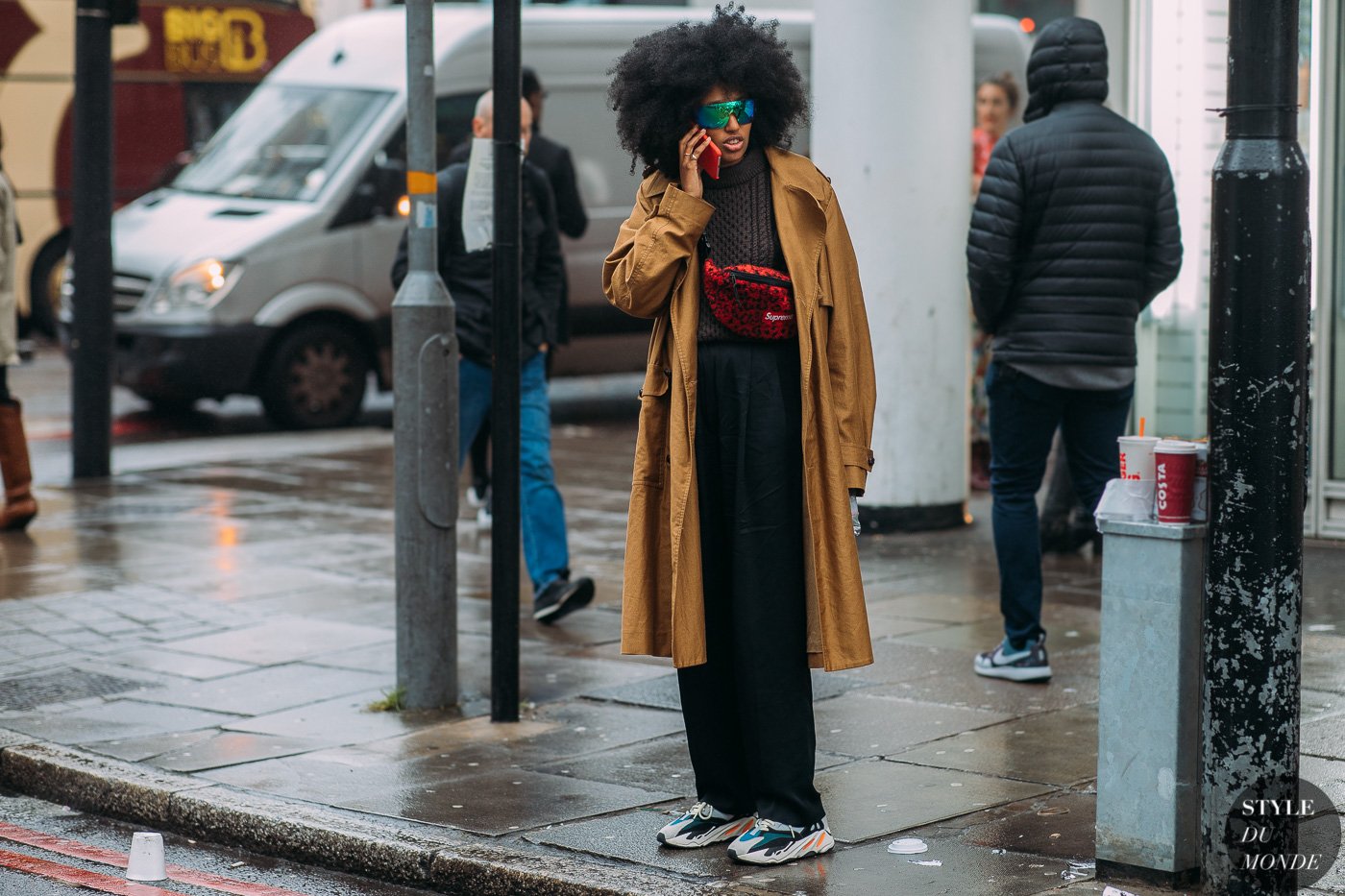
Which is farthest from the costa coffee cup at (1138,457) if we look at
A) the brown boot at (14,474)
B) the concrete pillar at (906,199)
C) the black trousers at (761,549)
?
the brown boot at (14,474)

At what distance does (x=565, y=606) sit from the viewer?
7.38m

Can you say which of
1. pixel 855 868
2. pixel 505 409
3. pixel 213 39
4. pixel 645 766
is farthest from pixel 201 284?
pixel 855 868

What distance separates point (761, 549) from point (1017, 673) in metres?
2.05

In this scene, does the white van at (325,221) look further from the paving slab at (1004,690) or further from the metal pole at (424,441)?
the paving slab at (1004,690)

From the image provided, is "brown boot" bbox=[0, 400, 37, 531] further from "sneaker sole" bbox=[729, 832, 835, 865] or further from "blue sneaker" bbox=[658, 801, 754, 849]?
"sneaker sole" bbox=[729, 832, 835, 865]

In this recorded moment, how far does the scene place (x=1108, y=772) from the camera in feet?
14.0

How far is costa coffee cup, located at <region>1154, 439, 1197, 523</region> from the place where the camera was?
4156 millimetres

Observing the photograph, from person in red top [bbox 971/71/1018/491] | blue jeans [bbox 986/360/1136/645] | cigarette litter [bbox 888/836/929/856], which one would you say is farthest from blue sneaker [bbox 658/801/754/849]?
person in red top [bbox 971/71/1018/491]

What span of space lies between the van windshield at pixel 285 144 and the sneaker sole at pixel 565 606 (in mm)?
6693

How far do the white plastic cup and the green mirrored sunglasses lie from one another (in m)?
2.19

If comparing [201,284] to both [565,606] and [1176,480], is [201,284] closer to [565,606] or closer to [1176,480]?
[565,606]

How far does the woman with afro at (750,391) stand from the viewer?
447cm

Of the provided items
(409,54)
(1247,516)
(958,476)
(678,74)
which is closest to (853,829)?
(1247,516)

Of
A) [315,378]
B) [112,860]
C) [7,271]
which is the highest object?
[7,271]
